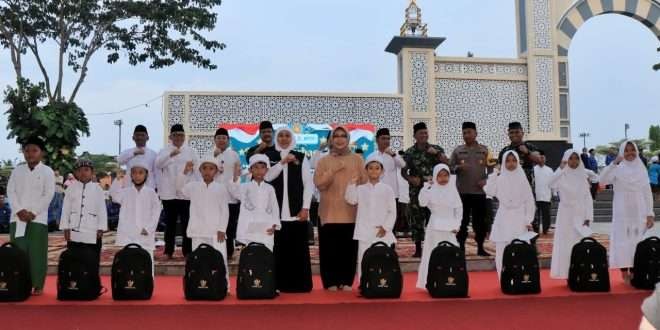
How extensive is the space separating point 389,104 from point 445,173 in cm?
904

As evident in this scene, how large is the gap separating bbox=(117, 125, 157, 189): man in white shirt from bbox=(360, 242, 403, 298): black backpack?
2581mm

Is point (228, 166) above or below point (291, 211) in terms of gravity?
above

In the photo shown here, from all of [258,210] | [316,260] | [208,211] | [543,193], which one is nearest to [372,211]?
[258,210]

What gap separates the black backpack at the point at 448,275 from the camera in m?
4.00

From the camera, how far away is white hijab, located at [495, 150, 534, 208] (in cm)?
464

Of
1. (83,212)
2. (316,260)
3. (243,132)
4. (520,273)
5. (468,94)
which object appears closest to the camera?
(520,273)

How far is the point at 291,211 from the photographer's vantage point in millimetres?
4527

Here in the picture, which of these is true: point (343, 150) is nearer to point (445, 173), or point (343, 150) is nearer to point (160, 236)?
point (445, 173)

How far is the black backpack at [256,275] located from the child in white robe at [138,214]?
933mm

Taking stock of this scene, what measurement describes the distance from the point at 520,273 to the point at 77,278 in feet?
10.8

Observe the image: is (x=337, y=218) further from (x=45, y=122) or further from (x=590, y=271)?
(x=45, y=122)

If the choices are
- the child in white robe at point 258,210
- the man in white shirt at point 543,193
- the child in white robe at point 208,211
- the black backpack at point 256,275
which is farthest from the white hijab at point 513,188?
the man in white shirt at point 543,193

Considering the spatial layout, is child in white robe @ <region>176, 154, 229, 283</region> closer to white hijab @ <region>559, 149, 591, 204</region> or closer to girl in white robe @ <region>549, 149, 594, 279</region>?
girl in white robe @ <region>549, 149, 594, 279</region>

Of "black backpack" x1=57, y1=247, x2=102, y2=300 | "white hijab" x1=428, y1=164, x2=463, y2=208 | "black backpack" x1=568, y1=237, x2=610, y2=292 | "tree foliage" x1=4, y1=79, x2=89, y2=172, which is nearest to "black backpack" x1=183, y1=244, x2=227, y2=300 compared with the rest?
"black backpack" x1=57, y1=247, x2=102, y2=300
